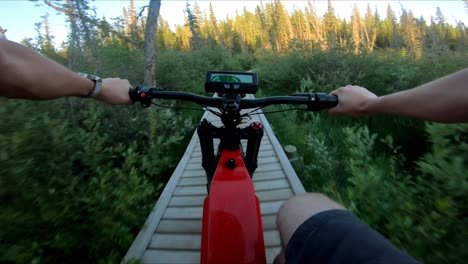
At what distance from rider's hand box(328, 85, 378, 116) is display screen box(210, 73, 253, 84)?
1.57ft

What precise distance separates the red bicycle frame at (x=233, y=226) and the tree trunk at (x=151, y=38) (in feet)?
14.2

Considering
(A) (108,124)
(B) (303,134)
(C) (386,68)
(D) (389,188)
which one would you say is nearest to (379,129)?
(B) (303,134)

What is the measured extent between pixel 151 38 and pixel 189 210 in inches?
142

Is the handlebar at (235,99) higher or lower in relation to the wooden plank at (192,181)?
higher

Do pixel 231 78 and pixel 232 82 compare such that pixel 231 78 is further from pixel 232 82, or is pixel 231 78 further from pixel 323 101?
pixel 323 101

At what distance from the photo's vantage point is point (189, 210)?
2859 mm

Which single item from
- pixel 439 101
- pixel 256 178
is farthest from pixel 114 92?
pixel 256 178

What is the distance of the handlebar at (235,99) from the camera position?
144cm

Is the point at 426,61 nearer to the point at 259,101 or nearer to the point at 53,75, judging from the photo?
the point at 259,101

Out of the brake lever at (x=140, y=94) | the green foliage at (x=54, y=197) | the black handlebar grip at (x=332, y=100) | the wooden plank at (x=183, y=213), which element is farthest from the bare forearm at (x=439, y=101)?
the wooden plank at (x=183, y=213)

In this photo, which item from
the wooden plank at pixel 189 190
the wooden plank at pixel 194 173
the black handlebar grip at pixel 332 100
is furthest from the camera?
the wooden plank at pixel 194 173

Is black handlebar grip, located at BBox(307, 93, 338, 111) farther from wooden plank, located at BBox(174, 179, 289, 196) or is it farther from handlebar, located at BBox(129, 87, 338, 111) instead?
wooden plank, located at BBox(174, 179, 289, 196)

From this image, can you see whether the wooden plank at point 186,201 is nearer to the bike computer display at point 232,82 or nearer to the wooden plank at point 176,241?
the wooden plank at point 176,241

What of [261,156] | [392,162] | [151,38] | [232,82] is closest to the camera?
[232,82]
